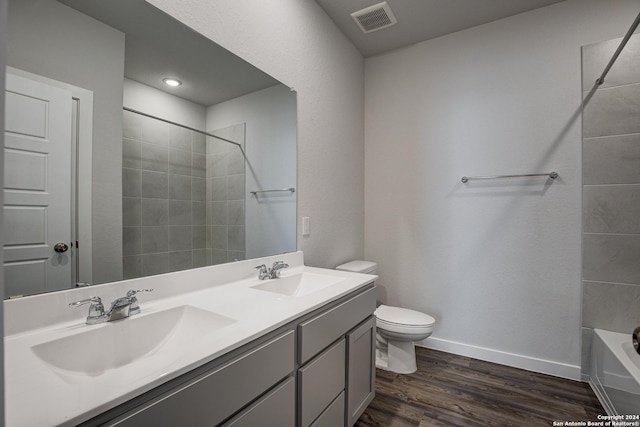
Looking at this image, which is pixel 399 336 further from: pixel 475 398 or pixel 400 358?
pixel 475 398

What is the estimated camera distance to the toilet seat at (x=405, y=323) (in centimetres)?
197

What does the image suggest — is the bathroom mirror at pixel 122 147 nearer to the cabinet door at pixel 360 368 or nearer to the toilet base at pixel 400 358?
the cabinet door at pixel 360 368

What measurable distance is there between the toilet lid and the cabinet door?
1.43 feet

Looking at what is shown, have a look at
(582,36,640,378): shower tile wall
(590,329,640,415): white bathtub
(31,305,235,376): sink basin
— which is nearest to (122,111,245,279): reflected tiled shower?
(31,305,235,376): sink basin

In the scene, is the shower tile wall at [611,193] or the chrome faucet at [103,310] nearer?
the chrome faucet at [103,310]

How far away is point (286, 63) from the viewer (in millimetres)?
1789

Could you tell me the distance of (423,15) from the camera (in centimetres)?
218

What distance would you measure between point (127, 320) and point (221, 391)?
15.9 inches

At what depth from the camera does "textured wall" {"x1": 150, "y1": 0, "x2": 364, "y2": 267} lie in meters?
1.45

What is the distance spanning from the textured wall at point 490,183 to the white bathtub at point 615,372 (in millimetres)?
165

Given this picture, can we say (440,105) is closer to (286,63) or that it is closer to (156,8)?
(286,63)

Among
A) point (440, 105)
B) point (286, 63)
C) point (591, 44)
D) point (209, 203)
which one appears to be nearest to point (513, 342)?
point (440, 105)

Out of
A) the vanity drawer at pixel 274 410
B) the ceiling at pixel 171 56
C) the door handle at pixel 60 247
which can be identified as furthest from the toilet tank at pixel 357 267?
the door handle at pixel 60 247

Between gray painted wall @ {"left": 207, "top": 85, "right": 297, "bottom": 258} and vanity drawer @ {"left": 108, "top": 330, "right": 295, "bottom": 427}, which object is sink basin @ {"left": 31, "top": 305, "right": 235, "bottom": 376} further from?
gray painted wall @ {"left": 207, "top": 85, "right": 297, "bottom": 258}
